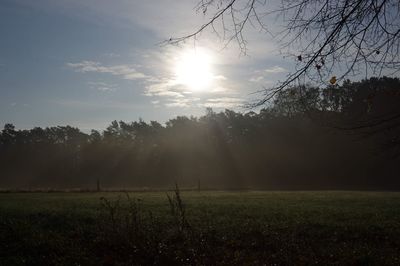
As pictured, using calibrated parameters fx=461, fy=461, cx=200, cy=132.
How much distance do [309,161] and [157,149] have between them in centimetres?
3807

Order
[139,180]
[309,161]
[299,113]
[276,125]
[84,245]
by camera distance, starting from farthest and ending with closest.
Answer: [139,180] → [276,125] → [309,161] → [84,245] → [299,113]

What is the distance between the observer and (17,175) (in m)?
121

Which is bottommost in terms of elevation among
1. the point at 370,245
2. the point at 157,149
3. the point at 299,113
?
the point at 370,245

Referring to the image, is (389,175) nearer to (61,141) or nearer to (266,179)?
(266,179)

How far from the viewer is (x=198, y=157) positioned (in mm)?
97938

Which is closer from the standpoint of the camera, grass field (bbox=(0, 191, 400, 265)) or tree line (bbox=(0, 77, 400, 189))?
grass field (bbox=(0, 191, 400, 265))

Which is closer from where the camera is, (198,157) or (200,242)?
(200,242)

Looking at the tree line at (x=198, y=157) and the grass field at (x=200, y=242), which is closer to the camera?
the grass field at (x=200, y=242)

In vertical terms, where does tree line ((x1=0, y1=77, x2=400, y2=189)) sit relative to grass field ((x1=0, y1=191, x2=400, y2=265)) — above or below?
above

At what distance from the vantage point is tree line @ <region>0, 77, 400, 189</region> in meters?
74.0

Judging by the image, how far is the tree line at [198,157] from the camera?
74000mm

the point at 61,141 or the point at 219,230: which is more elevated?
the point at 61,141

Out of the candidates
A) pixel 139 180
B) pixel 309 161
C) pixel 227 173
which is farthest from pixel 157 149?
pixel 309 161

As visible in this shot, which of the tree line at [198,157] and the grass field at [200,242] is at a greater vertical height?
the tree line at [198,157]
